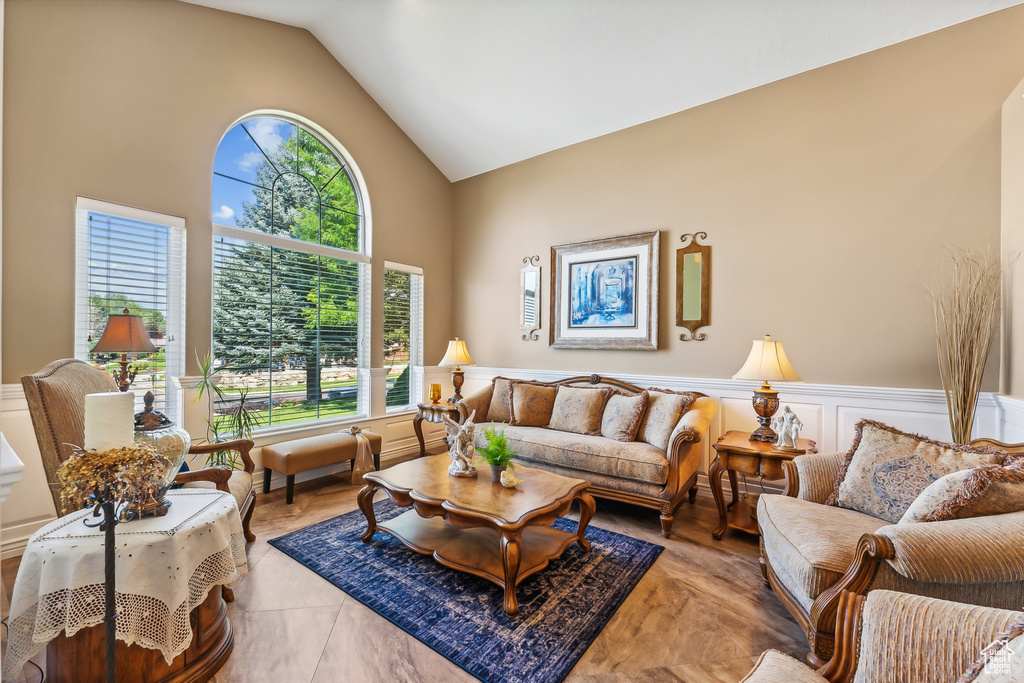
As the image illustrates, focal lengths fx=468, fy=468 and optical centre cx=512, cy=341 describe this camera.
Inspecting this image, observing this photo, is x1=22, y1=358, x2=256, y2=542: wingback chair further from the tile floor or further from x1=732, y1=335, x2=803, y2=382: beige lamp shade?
x1=732, y1=335, x2=803, y2=382: beige lamp shade

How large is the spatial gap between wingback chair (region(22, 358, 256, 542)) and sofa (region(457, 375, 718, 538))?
4.81 feet

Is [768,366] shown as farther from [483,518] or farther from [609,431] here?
[483,518]

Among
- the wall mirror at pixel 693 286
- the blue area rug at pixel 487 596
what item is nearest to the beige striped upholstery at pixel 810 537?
the blue area rug at pixel 487 596

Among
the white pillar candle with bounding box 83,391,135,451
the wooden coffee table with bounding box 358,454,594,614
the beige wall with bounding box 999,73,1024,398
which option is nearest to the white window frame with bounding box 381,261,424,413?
the wooden coffee table with bounding box 358,454,594,614

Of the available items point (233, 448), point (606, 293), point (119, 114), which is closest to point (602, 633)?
point (233, 448)

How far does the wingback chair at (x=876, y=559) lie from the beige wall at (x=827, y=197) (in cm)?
142

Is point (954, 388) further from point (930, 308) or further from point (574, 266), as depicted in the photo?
point (574, 266)

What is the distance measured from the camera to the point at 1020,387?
2.69 meters

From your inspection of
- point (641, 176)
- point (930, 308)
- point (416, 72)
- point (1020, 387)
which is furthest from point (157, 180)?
point (1020, 387)

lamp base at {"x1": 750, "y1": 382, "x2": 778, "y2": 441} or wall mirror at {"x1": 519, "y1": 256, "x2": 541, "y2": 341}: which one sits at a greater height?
wall mirror at {"x1": 519, "y1": 256, "x2": 541, "y2": 341}

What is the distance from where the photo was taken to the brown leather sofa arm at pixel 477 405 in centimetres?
459

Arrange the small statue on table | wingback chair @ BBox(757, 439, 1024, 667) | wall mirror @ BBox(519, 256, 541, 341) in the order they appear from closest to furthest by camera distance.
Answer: wingback chair @ BBox(757, 439, 1024, 667) < the small statue on table < wall mirror @ BBox(519, 256, 541, 341)

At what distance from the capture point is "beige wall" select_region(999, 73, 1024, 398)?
2.69 metres

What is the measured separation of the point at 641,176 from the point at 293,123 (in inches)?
128
